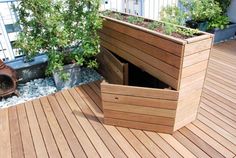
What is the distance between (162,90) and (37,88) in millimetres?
1819

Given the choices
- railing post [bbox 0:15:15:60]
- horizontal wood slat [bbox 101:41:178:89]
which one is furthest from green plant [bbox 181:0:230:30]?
railing post [bbox 0:15:15:60]

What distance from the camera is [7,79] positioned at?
278 cm

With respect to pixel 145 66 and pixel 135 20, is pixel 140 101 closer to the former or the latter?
pixel 145 66


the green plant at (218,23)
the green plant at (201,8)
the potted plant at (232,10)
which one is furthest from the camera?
the potted plant at (232,10)

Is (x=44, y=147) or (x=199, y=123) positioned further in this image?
(x=199, y=123)

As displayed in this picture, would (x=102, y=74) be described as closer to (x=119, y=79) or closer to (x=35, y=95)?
(x=119, y=79)

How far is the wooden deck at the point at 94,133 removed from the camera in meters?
1.90

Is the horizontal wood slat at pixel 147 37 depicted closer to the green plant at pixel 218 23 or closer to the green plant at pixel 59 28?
the green plant at pixel 59 28

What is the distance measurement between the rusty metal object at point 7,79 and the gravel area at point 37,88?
11cm

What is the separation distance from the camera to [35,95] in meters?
2.79

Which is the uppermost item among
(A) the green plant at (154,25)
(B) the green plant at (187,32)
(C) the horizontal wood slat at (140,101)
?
(A) the green plant at (154,25)

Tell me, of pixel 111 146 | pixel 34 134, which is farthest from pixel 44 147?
pixel 111 146

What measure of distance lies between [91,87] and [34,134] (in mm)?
1004

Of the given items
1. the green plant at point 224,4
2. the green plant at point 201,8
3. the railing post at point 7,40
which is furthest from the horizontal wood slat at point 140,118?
the green plant at point 224,4
